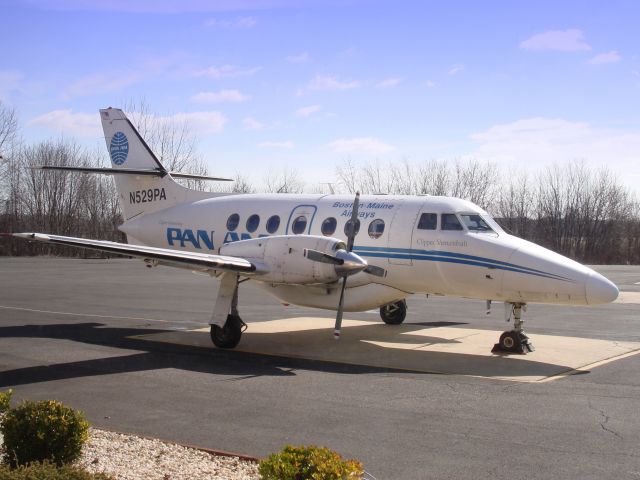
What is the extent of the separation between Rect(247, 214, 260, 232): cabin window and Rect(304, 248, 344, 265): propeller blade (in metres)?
3.52

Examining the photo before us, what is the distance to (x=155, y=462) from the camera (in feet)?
22.4

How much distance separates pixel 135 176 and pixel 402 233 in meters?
8.21

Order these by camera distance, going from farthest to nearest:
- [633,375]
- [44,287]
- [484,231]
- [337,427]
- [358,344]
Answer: [44,287] → [358,344] → [484,231] → [633,375] → [337,427]

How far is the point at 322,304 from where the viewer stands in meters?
14.9

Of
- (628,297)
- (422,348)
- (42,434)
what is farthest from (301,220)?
(628,297)

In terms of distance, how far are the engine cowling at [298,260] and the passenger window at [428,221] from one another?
1801 mm

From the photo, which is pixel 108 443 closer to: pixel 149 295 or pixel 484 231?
pixel 484 231

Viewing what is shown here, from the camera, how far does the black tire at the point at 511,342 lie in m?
13.7

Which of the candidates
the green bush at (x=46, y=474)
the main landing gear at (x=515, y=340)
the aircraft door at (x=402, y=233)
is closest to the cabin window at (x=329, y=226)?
the aircraft door at (x=402, y=233)

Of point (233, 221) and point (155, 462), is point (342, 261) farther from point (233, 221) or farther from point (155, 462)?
point (155, 462)

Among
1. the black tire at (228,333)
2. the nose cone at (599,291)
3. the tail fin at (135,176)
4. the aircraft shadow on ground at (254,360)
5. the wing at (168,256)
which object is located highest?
the tail fin at (135,176)

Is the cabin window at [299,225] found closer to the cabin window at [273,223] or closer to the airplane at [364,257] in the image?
the airplane at [364,257]

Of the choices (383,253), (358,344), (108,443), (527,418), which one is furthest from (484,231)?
(108,443)

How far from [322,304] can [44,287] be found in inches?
720
